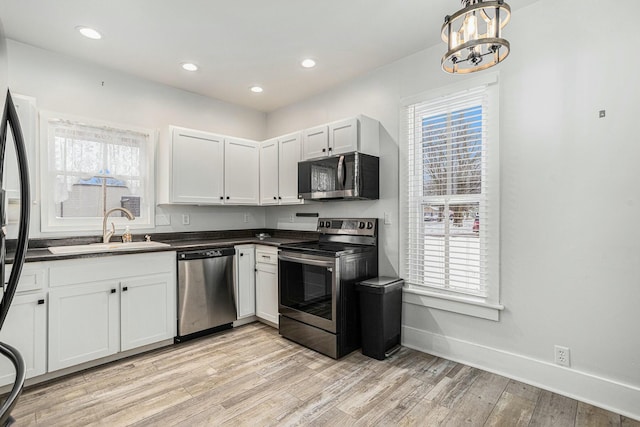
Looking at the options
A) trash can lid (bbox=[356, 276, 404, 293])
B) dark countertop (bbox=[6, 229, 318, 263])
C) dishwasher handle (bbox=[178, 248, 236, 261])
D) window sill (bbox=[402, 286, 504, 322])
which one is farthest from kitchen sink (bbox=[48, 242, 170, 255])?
window sill (bbox=[402, 286, 504, 322])

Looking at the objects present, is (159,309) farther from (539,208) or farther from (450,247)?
(539,208)

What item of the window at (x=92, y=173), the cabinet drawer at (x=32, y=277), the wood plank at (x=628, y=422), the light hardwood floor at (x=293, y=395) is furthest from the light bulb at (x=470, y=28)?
the window at (x=92, y=173)

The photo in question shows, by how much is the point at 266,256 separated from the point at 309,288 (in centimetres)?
75

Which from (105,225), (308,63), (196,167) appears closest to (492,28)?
(308,63)

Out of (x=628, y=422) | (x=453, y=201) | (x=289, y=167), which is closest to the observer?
(x=628, y=422)

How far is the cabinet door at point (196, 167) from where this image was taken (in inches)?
133

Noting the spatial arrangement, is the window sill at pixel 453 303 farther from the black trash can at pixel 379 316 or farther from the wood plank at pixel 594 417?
the wood plank at pixel 594 417

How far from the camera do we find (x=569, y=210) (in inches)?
86.0

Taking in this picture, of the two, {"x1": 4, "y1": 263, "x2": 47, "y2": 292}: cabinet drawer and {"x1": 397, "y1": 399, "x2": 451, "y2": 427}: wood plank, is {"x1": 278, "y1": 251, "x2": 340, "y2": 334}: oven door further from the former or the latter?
{"x1": 4, "y1": 263, "x2": 47, "y2": 292}: cabinet drawer

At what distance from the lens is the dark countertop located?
2449 mm

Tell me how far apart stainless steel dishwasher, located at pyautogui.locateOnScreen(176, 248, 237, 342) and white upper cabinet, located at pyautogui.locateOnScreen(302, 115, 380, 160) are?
1440 millimetres

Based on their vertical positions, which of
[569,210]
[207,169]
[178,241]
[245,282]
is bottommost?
[245,282]

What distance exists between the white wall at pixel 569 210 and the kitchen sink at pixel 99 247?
9.33 feet

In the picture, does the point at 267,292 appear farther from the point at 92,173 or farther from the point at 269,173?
the point at 92,173
